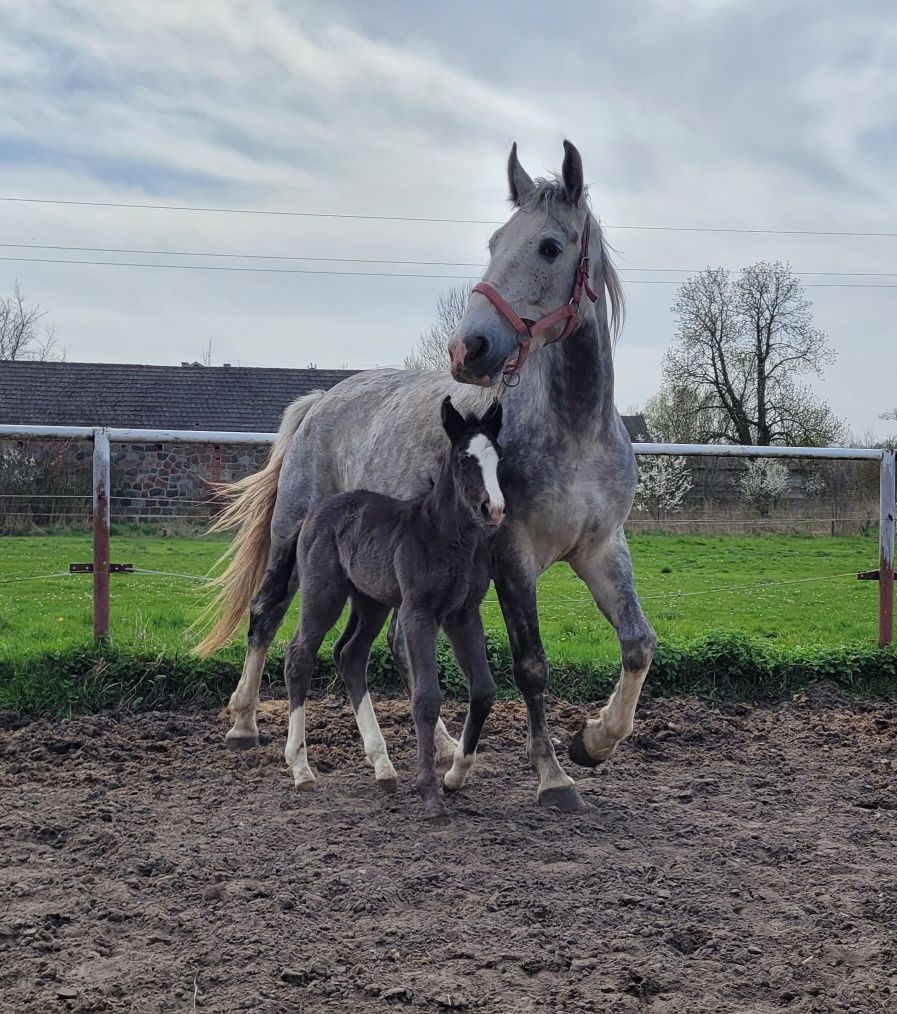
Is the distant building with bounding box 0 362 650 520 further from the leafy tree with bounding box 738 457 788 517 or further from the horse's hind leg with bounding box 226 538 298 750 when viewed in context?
the horse's hind leg with bounding box 226 538 298 750

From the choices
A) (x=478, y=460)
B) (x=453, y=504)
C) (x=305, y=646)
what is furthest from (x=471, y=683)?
(x=478, y=460)

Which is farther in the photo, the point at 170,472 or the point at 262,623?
the point at 170,472

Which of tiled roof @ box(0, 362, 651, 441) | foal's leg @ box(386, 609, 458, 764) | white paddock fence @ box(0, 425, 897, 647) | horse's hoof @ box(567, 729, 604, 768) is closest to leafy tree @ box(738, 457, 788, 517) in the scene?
white paddock fence @ box(0, 425, 897, 647)

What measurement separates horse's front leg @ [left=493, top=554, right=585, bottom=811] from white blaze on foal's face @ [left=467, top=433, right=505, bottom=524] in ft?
1.60

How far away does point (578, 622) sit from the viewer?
31.4ft

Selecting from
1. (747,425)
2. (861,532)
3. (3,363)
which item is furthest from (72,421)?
(861,532)

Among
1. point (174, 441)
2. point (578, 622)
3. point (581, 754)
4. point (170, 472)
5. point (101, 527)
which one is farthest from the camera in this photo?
point (170, 472)

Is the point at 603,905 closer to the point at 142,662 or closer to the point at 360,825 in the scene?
the point at 360,825

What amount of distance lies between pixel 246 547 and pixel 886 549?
188 inches

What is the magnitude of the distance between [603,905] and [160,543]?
28.3 ft

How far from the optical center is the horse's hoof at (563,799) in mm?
4363

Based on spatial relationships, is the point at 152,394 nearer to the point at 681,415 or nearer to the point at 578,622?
the point at 681,415

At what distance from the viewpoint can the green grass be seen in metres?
6.44

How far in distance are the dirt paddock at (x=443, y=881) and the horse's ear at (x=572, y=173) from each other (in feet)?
8.89
